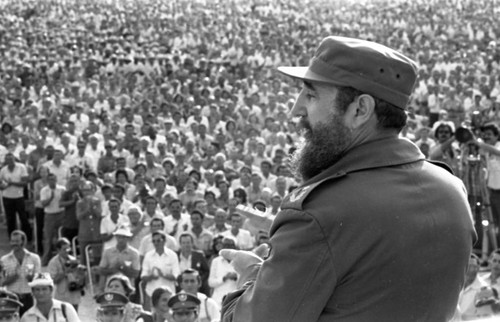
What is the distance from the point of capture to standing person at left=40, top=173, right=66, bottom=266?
39.5 ft

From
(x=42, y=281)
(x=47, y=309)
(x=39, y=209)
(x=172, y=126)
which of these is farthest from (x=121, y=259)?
(x=172, y=126)

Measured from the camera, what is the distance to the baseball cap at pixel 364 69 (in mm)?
1957

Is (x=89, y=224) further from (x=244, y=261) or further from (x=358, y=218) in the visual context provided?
(x=358, y=218)

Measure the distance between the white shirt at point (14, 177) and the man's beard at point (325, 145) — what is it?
1116cm

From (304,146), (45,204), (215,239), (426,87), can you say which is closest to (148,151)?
(45,204)

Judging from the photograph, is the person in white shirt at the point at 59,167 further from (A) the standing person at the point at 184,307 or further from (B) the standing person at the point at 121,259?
(A) the standing person at the point at 184,307

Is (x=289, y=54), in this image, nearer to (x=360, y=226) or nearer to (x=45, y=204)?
(x=45, y=204)

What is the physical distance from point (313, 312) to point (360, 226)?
0.18m

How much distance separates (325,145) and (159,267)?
778 centimetres

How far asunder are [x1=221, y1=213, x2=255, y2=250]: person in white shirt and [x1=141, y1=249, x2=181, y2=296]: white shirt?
64 centimetres

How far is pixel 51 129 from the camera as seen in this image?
645 inches

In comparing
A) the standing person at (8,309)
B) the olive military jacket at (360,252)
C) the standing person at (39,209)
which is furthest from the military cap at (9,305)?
the olive military jacket at (360,252)

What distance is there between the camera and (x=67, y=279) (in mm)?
9484

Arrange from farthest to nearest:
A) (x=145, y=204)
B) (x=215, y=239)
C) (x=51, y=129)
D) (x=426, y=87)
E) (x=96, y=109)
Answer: (x=426, y=87) < (x=96, y=109) < (x=51, y=129) < (x=145, y=204) < (x=215, y=239)
